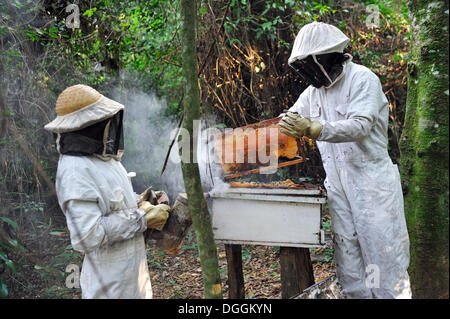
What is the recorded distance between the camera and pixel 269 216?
2697 mm

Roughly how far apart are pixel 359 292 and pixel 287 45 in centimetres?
412

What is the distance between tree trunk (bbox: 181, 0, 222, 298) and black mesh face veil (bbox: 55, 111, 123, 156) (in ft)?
1.71

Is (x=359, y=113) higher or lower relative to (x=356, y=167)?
higher

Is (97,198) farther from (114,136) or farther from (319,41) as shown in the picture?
(319,41)

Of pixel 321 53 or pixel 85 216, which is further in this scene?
pixel 321 53

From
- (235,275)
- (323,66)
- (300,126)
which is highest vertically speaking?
(323,66)

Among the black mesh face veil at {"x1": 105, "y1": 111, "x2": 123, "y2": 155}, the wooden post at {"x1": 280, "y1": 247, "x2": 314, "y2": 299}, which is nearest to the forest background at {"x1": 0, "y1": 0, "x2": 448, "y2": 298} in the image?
the wooden post at {"x1": 280, "y1": 247, "x2": 314, "y2": 299}

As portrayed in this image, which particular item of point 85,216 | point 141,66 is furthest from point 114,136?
point 141,66

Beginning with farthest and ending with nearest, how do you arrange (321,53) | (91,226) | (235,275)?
(235,275), (321,53), (91,226)

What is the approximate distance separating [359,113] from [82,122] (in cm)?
199

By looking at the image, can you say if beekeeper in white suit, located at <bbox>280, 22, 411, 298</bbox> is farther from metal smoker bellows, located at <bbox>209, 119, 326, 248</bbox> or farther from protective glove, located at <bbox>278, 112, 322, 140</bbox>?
metal smoker bellows, located at <bbox>209, 119, 326, 248</bbox>

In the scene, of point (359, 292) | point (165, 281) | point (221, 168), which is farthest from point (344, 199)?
point (165, 281)
